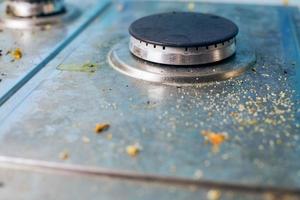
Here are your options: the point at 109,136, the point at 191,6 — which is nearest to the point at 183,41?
the point at 109,136

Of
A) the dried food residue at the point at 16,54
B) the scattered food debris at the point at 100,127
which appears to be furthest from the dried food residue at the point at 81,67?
the scattered food debris at the point at 100,127

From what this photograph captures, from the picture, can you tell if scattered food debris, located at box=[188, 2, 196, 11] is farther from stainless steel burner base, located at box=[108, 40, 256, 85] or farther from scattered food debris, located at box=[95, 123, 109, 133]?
scattered food debris, located at box=[95, 123, 109, 133]

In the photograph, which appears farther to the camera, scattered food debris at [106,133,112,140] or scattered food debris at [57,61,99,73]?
scattered food debris at [57,61,99,73]

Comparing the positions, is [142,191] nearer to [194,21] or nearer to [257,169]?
[257,169]

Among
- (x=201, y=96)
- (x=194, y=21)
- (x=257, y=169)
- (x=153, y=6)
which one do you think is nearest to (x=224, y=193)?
(x=257, y=169)

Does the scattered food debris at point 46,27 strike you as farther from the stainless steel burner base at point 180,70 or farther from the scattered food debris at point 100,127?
the scattered food debris at point 100,127

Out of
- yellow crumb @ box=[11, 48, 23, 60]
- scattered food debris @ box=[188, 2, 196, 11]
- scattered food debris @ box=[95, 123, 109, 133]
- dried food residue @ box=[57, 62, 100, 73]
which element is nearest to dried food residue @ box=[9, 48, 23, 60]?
yellow crumb @ box=[11, 48, 23, 60]
